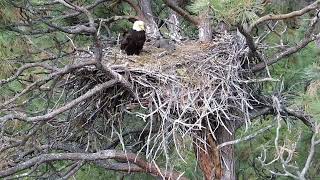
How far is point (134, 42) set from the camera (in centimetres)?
411

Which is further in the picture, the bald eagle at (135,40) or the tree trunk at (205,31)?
the tree trunk at (205,31)

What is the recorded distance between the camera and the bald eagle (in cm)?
409

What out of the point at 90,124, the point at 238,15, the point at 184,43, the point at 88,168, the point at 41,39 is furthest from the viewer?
the point at 88,168

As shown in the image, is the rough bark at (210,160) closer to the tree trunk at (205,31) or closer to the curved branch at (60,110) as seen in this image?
the tree trunk at (205,31)

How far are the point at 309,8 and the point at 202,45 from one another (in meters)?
1.13

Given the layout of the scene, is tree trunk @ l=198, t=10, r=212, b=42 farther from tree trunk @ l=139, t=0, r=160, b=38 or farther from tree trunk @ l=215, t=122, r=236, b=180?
tree trunk @ l=215, t=122, r=236, b=180

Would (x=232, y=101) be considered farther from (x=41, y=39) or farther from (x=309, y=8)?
(x=41, y=39)

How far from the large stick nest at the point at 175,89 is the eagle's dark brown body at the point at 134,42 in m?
0.17

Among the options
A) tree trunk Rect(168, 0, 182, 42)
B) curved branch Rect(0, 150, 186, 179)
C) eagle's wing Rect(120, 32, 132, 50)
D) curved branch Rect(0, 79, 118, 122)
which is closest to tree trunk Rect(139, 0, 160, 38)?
tree trunk Rect(168, 0, 182, 42)

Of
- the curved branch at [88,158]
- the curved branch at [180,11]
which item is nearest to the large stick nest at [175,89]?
the curved branch at [88,158]

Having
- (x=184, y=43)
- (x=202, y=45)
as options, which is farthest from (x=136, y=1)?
(x=202, y=45)

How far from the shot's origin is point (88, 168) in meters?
5.80

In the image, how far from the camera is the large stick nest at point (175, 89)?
344 centimetres

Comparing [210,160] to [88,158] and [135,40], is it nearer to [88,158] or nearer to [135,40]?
[88,158]
